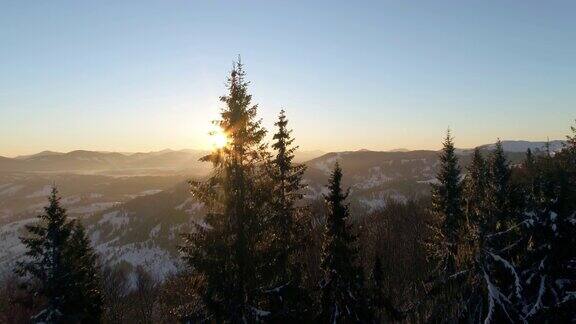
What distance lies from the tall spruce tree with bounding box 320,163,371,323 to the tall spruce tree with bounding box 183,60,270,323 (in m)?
7.05

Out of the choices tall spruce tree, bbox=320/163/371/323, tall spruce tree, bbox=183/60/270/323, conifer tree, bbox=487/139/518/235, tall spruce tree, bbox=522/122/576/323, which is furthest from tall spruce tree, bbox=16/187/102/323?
tall spruce tree, bbox=522/122/576/323

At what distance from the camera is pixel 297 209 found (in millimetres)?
25641

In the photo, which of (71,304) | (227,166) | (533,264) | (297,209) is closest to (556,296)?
(533,264)

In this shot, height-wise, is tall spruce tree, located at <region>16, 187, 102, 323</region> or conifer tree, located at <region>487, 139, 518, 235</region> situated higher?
conifer tree, located at <region>487, 139, 518, 235</region>

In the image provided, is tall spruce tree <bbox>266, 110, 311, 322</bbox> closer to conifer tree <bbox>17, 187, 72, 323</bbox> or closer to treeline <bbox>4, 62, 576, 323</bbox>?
treeline <bbox>4, 62, 576, 323</bbox>

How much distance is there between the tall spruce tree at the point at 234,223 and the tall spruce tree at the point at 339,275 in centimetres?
705

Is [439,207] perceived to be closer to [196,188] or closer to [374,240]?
[196,188]

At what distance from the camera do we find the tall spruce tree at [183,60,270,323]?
17.2 m

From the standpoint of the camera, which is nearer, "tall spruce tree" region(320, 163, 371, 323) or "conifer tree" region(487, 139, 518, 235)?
"conifer tree" region(487, 139, 518, 235)

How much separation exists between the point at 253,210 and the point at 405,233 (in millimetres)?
95079

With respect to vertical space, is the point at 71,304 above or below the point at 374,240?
above

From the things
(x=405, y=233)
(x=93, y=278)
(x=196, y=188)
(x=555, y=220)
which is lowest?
(x=405, y=233)

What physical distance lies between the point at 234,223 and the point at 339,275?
898 cm

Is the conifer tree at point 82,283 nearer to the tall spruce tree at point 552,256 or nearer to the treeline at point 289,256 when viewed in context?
the treeline at point 289,256
